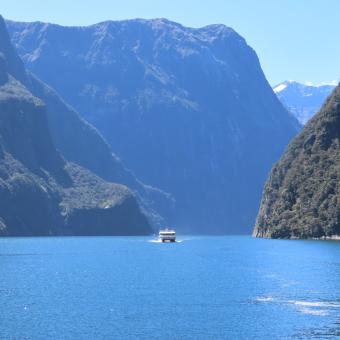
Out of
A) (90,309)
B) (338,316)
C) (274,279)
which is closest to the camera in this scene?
(338,316)

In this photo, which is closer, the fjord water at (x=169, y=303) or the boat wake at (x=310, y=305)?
the fjord water at (x=169, y=303)

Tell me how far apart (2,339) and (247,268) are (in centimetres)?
10562

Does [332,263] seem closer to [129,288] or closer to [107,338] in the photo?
[129,288]

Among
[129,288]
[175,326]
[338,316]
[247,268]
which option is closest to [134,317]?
[175,326]

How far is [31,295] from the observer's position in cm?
13750

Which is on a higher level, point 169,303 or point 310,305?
point 310,305

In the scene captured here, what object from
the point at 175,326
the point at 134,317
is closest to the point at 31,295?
the point at 134,317

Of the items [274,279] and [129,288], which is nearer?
[129,288]

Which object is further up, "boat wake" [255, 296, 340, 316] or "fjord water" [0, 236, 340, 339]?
Result: "boat wake" [255, 296, 340, 316]

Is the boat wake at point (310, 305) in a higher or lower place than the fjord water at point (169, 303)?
higher

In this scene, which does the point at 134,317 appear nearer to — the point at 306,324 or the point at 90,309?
the point at 90,309

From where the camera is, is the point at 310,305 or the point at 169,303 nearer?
the point at 310,305

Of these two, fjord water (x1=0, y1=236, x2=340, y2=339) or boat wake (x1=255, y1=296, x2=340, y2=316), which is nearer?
fjord water (x1=0, y1=236, x2=340, y2=339)

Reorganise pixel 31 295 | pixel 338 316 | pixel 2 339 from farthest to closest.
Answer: pixel 31 295 < pixel 338 316 < pixel 2 339
